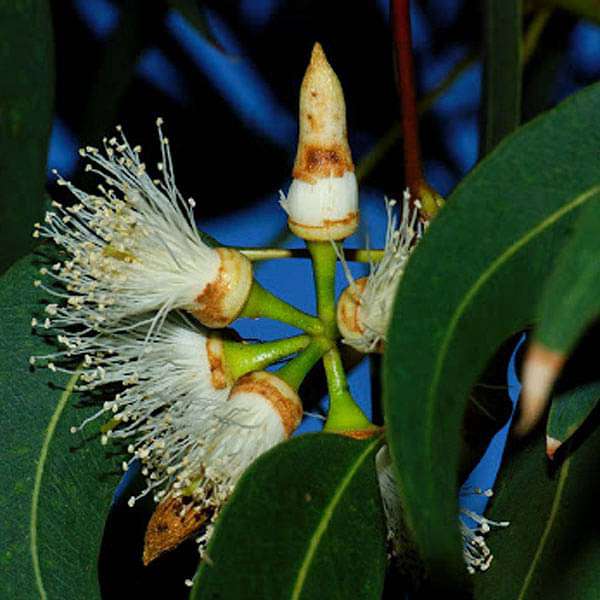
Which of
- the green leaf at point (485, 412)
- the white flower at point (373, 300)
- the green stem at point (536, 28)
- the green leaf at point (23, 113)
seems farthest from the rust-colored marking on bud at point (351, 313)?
the green stem at point (536, 28)

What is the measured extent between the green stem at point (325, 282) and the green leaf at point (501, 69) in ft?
0.53

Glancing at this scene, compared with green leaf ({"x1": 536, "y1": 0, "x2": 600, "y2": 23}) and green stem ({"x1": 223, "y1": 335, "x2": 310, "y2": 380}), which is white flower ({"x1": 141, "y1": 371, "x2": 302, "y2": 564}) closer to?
green stem ({"x1": 223, "y1": 335, "x2": 310, "y2": 380})

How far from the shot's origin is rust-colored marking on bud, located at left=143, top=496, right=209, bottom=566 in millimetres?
849

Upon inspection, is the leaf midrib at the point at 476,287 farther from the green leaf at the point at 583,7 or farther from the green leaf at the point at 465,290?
the green leaf at the point at 583,7

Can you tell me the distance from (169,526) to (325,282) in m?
0.18

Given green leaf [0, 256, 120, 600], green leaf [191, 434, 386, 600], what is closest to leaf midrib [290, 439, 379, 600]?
green leaf [191, 434, 386, 600]

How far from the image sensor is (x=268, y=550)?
74 centimetres

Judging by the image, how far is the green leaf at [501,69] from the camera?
89cm

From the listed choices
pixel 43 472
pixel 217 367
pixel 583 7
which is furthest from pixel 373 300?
pixel 583 7

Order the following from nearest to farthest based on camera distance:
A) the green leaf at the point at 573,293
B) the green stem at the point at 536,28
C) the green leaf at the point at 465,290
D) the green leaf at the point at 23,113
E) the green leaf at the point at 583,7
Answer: the green leaf at the point at 573,293
the green leaf at the point at 465,290
the green leaf at the point at 23,113
the green leaf at the point at 583,7
the green stem at the point at 536,28

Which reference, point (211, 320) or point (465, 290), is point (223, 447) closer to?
point (211, 320)

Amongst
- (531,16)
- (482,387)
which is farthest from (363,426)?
(531,16)

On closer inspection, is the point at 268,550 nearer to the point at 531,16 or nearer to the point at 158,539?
the point at 158,539

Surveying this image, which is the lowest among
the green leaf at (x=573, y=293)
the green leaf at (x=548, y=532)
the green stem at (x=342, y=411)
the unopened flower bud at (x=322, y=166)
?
the green leaf at (x=548, y=532)
